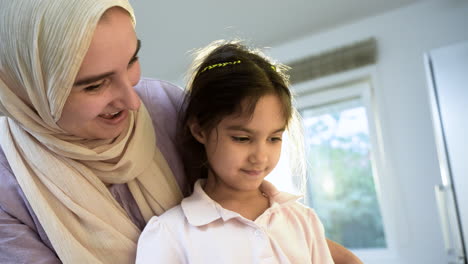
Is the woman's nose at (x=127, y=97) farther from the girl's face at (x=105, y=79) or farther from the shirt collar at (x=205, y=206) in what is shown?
the shirt collar at (x=205, y=206)

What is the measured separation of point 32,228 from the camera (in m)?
1.07

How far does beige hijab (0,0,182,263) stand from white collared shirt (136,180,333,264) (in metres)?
0.08

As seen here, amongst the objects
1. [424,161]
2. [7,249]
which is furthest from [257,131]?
[424,161]

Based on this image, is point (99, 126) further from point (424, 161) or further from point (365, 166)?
point (365, 166)

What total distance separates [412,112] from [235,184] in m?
2.97

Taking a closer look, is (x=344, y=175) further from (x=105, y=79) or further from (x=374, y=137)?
(x=105, y=79)

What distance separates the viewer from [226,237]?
1.07 m

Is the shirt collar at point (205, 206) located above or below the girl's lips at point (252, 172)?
below

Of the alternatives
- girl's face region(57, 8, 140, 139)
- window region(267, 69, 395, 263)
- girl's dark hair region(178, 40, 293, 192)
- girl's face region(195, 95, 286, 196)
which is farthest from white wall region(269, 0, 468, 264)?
girl's face region(57, 8, 140, 139)

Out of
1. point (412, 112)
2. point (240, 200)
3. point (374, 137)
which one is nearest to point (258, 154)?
point (240, 200)

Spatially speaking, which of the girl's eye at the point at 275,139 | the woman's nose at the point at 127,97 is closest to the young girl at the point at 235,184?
the girl's eye at the point at 275,139

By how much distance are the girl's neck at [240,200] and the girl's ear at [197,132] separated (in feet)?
0.42

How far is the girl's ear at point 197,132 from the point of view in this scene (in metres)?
1.21

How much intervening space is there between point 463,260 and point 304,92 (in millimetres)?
2327
